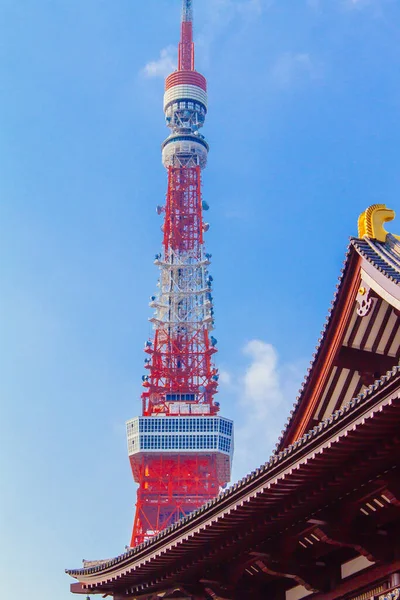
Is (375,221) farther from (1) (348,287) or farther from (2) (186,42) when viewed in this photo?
(2) (186,42)

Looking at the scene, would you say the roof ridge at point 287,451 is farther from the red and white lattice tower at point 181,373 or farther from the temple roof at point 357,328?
the red and white lattice tower at point 181,373

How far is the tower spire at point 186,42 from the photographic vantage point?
5453 inches

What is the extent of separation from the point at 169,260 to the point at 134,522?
133ft

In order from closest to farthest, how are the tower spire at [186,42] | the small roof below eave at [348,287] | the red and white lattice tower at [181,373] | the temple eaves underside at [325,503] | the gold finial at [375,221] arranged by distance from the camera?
1. the temple eaves underside at [325,503]
2. the small roof below eave at [348,287]
3. the gold finial at [375,221]
4. the red and white lattice tower at [181,373]
5. the tower spire at [186,42]

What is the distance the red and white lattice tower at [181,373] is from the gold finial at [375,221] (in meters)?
94.0

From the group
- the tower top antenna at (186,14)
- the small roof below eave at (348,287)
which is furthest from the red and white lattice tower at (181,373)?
the small roof below eave at (348,287)

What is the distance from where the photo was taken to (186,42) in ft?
464

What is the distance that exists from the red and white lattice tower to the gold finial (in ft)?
309

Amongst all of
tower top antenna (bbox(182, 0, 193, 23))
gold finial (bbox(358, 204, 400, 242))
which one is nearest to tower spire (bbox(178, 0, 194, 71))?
tower top antenna (bbox(182, 0, 193, 23))

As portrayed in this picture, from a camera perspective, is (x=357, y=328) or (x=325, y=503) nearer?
(x=325, y=503)

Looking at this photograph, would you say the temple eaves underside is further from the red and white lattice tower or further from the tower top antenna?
the tower top antenna

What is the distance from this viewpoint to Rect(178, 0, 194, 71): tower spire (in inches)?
5453

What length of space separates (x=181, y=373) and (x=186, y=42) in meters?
56.8

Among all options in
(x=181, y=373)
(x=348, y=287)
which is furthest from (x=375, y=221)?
(x=181, y=373)
